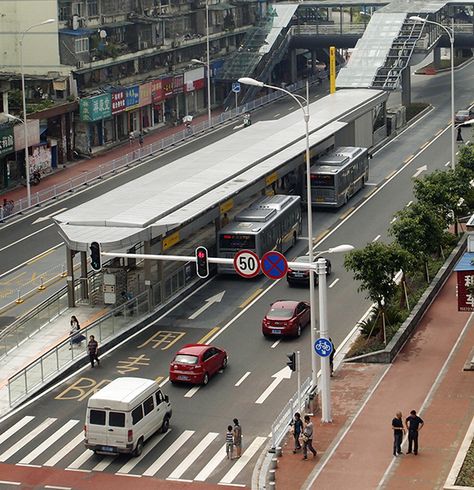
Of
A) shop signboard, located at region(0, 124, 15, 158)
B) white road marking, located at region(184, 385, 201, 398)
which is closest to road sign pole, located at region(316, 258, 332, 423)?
white road marking, located at region(184, 385, 201, 398)

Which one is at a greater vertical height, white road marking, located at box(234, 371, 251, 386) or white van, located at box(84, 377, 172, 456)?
white van, located at box(84, 377, 172, 456)

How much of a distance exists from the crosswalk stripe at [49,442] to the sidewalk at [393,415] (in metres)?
8.84

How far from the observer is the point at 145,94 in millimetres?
125375

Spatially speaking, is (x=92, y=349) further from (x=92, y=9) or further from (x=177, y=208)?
(x=92, y=9)

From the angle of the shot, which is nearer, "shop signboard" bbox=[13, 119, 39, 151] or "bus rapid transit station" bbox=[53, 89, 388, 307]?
"bus rapid transit station" bbox=[53, 89, 388, 307]

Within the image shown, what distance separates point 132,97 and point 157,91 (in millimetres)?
5977

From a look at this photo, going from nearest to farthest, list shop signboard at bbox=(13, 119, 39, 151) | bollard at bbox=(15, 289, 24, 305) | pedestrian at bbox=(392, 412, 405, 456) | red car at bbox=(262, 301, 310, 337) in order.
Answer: pedestrian at bbox=(392, 412, 405, 456) < red car at bbox=(262, 301, 310, 337) < bollard at bbox=(15, 289, 24, 305) < shop signboard at bbox=(13, 119, 39, 151)

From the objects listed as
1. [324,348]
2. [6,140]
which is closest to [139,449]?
[324,348]

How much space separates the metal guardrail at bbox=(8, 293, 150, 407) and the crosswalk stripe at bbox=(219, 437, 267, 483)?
10.8m

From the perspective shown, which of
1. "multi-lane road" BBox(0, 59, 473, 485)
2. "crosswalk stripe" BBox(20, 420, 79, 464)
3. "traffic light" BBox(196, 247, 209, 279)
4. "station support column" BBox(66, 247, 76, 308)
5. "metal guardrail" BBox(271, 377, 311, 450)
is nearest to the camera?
"multi-lane road" BBox(0, 59, 473, 485)

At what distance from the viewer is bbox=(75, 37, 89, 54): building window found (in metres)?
117

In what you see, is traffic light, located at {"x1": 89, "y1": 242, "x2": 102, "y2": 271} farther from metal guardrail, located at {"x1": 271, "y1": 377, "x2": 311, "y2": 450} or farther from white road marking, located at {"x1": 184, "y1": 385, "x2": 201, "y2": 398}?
metal guardrail, located at {"x1": 271, "y1": 377, "x2": 311, "y2": 450}

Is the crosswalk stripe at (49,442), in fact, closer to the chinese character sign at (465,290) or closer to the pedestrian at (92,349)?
the pedestrian at (92,349)

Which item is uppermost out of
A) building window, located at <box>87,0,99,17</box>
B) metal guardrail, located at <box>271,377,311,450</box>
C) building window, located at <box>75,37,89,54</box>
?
building window, located at <box>87,0,99,17</box>
